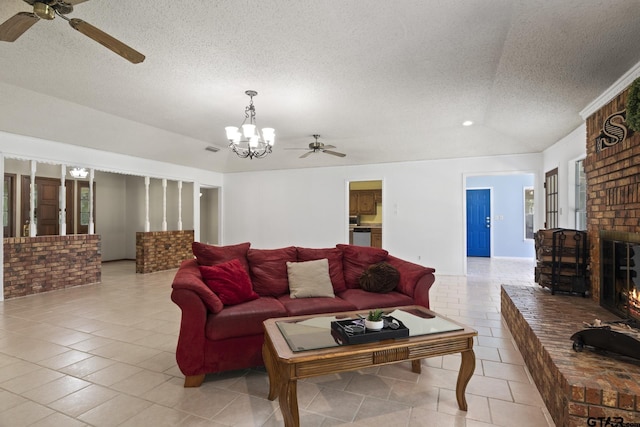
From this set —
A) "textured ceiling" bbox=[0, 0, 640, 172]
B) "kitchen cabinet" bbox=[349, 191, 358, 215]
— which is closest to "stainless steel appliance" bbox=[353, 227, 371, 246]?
"kitchen cabinet" bbox=[349, 191, 358, 215]

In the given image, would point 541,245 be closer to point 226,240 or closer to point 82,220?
point 226,240

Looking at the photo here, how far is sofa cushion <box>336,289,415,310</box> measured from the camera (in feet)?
9.13

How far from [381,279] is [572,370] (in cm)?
154

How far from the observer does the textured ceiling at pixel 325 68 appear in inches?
90.2

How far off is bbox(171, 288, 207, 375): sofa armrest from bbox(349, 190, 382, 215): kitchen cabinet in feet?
24.7

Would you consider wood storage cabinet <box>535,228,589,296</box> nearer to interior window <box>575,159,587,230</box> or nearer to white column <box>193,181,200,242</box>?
interior window <box>575,159,587,230</box>

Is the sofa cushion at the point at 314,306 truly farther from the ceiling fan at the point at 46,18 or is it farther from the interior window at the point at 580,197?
the interior window at the point at 580,197

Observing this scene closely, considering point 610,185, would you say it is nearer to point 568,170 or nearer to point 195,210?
point 568,170

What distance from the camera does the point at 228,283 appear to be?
2664mm

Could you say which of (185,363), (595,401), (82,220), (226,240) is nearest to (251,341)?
(185,363)

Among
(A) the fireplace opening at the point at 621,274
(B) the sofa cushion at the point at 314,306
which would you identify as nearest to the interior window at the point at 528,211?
(A) the fireplace opening at the point at 621,274

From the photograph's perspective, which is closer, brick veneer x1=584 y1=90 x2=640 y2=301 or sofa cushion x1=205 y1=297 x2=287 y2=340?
sofa cushion x1=205 y1=297 x2=287 y2=340

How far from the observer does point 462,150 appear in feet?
20.4

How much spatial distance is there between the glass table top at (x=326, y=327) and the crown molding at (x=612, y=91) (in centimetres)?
247
